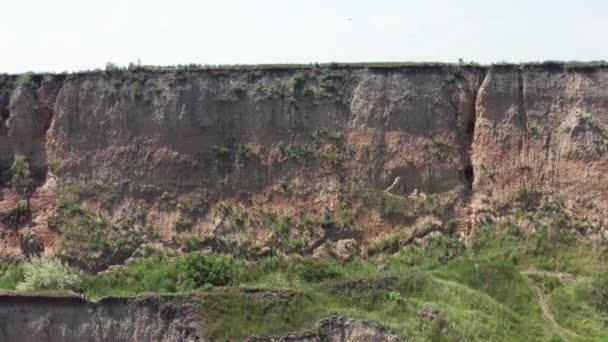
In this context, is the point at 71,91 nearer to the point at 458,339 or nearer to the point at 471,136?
the point at 471,136

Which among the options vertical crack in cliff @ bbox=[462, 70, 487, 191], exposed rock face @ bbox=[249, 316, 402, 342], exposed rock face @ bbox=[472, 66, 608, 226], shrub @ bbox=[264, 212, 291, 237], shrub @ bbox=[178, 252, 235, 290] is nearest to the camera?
exposed rock face @ bbox=[249, 316, 402, 342]

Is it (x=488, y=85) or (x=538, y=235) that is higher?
(x=488, y=85)

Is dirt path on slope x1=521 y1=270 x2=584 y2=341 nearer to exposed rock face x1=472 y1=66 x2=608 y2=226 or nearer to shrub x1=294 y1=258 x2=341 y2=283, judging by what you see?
exposed rock face x1=472 y1=66 x2=608 y2=226

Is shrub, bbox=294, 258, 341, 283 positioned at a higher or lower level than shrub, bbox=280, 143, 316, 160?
lower

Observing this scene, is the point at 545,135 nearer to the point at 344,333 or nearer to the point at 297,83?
the point at 297,83

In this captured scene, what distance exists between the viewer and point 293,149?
30766mm

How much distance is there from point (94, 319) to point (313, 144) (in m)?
A: 10.1

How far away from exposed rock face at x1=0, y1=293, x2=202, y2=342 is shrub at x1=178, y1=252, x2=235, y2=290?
1.97 metres

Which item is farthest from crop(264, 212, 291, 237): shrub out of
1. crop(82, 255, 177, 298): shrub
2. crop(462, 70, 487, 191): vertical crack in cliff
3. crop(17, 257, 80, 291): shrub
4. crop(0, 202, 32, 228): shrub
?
crop(0, 202, 32, 228): shrub

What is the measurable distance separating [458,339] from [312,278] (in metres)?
5.86

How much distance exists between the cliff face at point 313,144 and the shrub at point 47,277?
2.87m

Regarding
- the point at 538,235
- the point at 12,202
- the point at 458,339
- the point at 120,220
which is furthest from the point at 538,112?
the point at 12,202

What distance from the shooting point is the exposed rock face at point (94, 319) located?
23.6 m

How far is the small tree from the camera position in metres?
31.1
